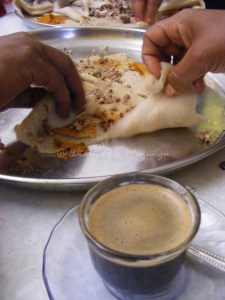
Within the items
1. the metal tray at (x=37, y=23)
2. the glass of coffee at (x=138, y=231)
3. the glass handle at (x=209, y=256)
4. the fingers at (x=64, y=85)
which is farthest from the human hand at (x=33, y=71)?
the metal tray at (x=37, y=23)

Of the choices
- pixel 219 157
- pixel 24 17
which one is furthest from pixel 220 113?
pixel 24 17

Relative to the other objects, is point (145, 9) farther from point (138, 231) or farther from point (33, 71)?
point (138, 231)

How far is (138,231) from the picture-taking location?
16.8 inches

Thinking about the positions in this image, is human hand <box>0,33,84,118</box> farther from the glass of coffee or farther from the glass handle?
the glass handle

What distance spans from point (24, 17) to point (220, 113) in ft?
3.02

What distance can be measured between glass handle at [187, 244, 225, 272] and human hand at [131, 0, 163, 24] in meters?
0.98

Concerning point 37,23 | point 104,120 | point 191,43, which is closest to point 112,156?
point 104,120

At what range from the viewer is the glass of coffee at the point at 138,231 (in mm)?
403

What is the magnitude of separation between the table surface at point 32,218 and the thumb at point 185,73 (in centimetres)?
15

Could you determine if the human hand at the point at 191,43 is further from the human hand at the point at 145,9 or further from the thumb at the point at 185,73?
the human hand at the point at 145,9

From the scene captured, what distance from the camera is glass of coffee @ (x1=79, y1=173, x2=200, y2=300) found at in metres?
0.40

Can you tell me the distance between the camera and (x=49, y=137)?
762mm

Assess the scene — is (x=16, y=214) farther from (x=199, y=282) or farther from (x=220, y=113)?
(x=220, y=113)

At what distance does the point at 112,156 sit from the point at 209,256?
29 cm
